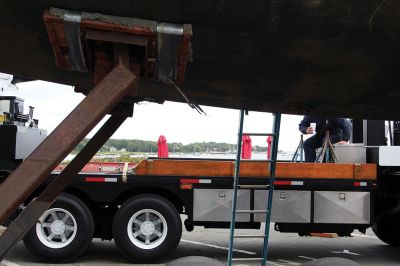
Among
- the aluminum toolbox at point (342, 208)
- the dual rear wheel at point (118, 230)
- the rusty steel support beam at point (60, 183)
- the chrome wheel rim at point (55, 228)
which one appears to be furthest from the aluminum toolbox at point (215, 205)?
the rusty steel support beam at point (60, 183)

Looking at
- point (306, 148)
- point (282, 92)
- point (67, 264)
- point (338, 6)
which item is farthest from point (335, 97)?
point (306, 148)

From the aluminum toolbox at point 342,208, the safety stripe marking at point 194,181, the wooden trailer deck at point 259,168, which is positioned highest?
the wooden trailer deck at point 259,168

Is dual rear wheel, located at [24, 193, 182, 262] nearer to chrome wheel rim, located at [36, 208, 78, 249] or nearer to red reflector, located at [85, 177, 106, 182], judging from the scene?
chrome wheel rim, located at [36, 208, 78, 249]

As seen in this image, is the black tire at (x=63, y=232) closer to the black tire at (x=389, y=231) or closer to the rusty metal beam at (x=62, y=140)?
the black tire at (x=389, y=231)

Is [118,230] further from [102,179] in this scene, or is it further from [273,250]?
[273,250]

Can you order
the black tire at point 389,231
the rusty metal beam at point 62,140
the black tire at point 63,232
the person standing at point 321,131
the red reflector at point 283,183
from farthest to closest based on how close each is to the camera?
the black tire at point 389,231 < the person standing at point 321,131 < the red reflector at point 283,183 < the black tire at point 63,232 < the rusty metal beam at point 62,140

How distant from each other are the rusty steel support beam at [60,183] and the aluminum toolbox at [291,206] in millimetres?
5005

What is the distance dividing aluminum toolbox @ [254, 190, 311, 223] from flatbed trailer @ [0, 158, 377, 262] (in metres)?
0.01

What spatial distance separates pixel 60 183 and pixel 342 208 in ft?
18.6

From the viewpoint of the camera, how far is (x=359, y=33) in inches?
79.7

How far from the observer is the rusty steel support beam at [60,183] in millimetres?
3109

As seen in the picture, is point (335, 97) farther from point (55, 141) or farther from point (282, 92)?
point (55, 141)

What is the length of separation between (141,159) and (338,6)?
6363 mm

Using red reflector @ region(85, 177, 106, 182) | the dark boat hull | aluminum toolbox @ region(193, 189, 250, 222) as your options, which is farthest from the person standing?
the dark boat hull
